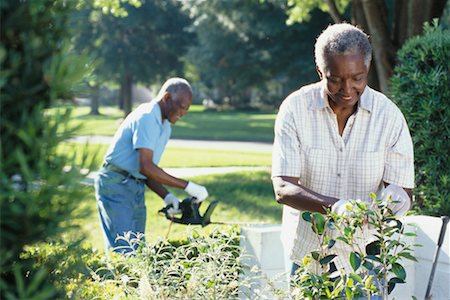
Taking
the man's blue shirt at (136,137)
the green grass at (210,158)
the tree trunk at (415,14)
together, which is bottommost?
the green grass at (210,158)

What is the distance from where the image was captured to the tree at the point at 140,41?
37.2 meters

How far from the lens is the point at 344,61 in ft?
9.93

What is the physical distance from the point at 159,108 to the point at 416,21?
4.03 meters

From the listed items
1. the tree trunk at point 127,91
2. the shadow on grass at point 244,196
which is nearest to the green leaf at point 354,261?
the shadow on grass at point 244,196

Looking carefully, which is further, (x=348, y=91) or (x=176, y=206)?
(x=176, y=206)

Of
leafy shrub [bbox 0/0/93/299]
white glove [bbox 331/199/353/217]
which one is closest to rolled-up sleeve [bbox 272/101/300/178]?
white glove [bbox 331/199/353/217]

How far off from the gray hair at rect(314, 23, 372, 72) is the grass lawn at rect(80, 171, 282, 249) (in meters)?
5.02

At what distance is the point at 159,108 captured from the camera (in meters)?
5.71

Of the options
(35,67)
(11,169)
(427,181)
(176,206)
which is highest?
(35,67)

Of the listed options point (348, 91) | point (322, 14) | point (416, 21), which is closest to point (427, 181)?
point (348, 91)

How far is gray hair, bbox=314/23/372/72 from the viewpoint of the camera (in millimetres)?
3033

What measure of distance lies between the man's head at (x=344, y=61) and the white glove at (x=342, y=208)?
0.49 meters

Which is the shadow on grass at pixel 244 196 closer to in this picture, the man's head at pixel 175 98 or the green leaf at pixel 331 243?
the man's head at pixel 175 98

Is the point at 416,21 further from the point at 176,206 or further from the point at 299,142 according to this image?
the point at 299,142
